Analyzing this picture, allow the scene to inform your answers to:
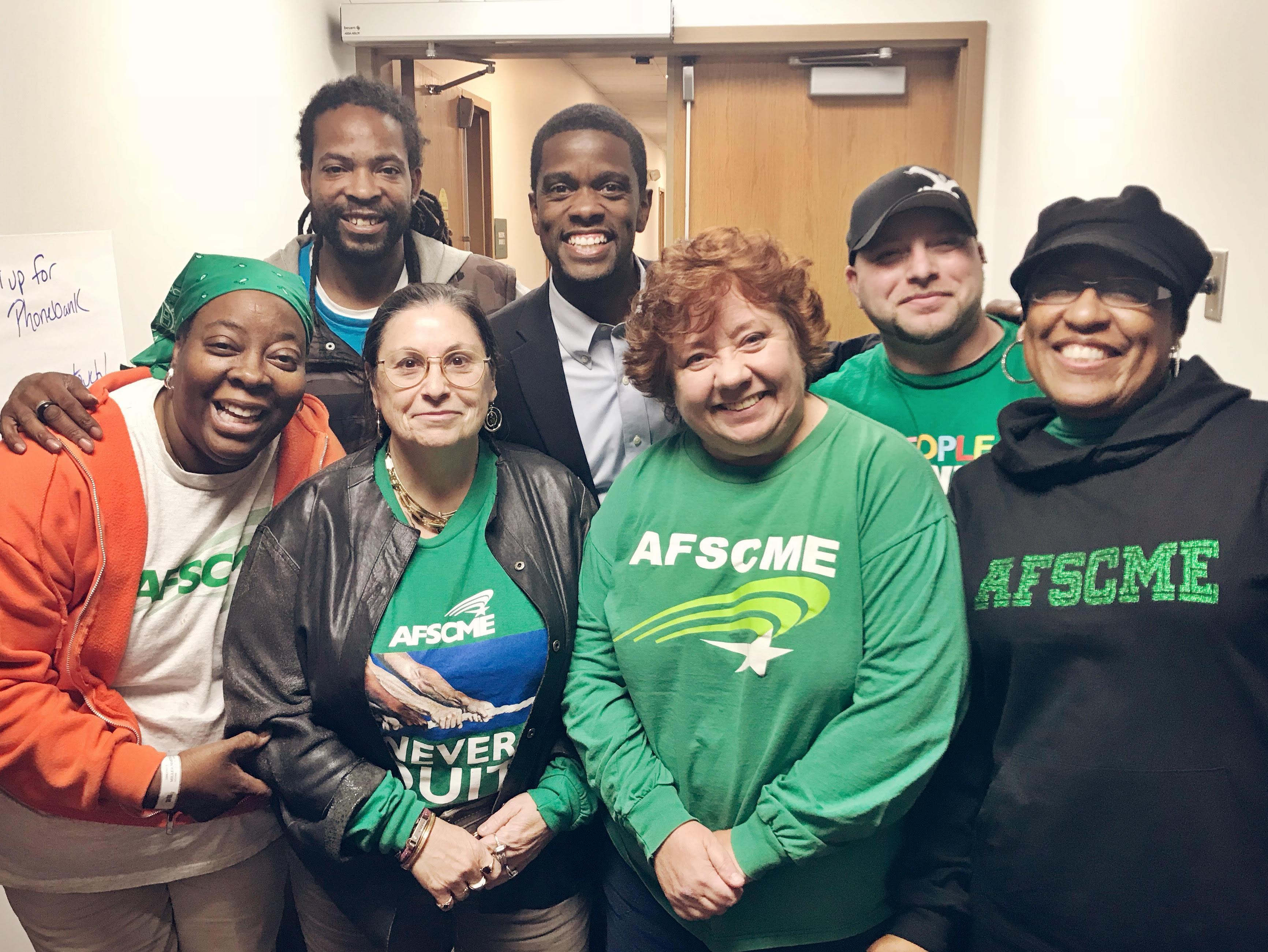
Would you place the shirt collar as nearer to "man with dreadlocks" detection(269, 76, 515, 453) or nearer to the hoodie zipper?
"man with dreadlocks" detection(269, 76, 515, 453)

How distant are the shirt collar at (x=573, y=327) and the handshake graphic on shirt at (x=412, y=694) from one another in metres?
→ 0.70

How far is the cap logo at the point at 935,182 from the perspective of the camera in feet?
4.93

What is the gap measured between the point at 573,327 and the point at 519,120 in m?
4.65

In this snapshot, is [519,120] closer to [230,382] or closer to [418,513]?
[230,382]

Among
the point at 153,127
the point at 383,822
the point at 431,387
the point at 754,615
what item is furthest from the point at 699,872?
the point at 153,127

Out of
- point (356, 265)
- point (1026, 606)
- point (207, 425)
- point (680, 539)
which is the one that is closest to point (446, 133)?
point (356, 265)

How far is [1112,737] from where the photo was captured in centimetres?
106

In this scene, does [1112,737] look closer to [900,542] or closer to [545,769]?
[900,542]

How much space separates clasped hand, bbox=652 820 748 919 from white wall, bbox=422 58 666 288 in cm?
395

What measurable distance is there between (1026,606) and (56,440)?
1.34 meters

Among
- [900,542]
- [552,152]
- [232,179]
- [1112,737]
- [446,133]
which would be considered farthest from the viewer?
[446,133]

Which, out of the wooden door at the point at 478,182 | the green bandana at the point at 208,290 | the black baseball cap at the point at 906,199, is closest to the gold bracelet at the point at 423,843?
the green bandana at the point at 208,290

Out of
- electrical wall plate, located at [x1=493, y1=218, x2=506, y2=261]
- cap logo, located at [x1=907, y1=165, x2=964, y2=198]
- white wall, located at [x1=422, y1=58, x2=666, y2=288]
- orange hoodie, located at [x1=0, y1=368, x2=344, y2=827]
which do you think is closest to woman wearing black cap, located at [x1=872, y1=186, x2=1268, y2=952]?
cap logo, located at [x1=907, y1=165, x2=964, y2=198]

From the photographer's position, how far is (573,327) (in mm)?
1766
